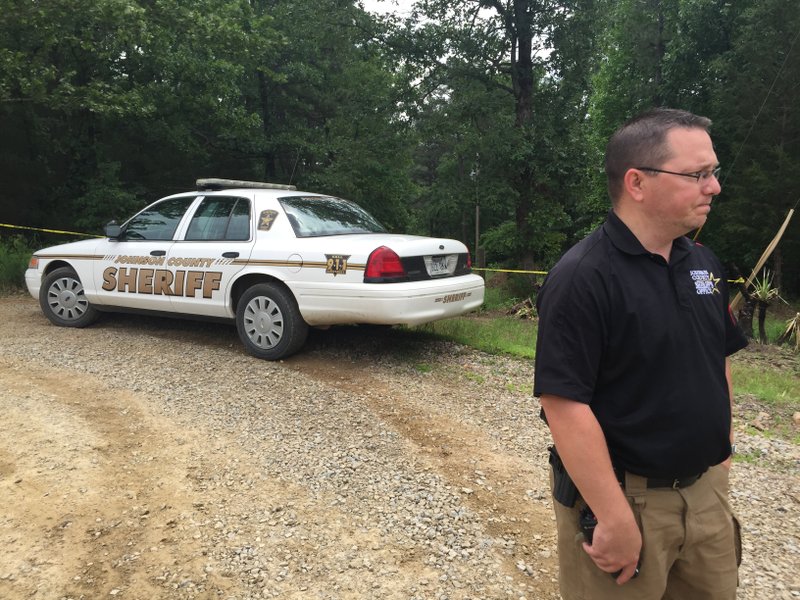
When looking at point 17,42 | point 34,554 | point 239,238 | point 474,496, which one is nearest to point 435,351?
point 239,238

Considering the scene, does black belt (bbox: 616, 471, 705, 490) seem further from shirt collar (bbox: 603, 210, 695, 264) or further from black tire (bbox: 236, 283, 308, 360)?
black tire (bbox: 236, 283, 308, 360)

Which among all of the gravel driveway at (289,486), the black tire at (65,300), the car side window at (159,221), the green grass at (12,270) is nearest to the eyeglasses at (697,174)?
the gravel driveway at (289,486)

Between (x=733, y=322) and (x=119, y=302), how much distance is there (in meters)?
6.46

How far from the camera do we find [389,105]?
48.7ft

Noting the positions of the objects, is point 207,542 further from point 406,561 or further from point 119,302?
point 119,302

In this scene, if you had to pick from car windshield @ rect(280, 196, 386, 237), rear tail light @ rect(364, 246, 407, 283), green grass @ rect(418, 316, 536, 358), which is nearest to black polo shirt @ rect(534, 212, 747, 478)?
rear tail light @ rect(364, 246, 407, 283)

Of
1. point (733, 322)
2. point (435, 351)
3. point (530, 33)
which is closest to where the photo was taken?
point (733, 322)

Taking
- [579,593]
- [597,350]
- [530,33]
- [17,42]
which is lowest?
[579,593]

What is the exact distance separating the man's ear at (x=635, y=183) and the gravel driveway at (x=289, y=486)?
1.73 meters

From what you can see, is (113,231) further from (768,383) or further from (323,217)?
(768,383)

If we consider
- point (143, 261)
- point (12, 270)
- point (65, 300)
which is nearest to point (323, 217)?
point (143, 261)

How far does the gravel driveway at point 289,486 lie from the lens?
2.54 m

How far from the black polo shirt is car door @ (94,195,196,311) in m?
5.60

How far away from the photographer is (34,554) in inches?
103
